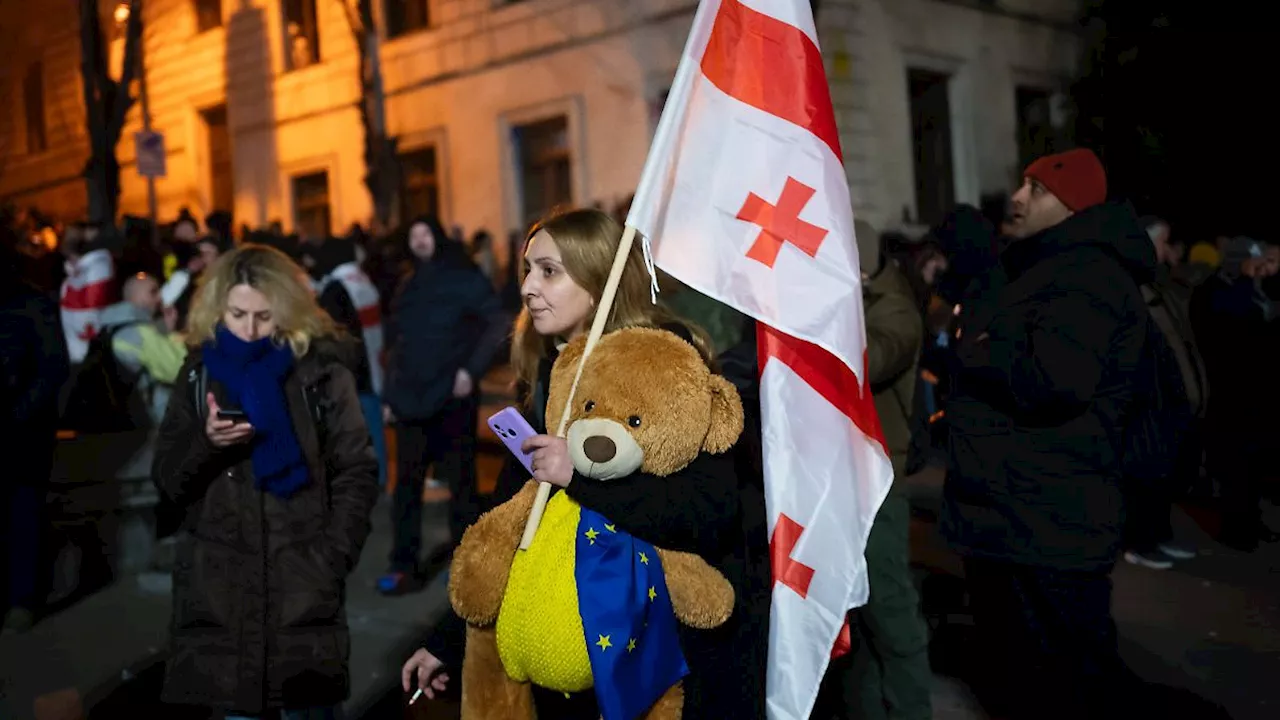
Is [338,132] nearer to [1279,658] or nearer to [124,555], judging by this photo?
[124,555]

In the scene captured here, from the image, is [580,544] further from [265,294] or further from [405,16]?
[405,16]

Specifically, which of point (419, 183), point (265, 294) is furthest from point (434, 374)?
point (419, 183)

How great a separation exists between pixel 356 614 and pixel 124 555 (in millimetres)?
1813

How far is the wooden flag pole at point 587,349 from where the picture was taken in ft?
7.82

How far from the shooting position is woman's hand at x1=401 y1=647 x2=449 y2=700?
2643 mm

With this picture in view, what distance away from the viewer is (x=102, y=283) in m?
7.90

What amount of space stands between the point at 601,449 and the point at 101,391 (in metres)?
5.27

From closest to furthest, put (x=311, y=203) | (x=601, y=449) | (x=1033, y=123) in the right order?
(x=601, y=449)
(x=1033, y=123)
(x=311, y=203)

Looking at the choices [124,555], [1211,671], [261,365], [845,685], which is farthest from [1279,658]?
[124,555]

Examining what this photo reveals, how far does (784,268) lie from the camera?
2742 millimetres

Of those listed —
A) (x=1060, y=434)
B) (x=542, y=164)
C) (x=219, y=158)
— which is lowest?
(x=1060, y=434)

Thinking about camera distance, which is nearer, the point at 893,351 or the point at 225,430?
the point at 225,430

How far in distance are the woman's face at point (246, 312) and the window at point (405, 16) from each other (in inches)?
676

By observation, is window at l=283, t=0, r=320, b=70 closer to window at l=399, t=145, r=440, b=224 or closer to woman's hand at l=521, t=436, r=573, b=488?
window at l=399, t=145, r=440, b=224
